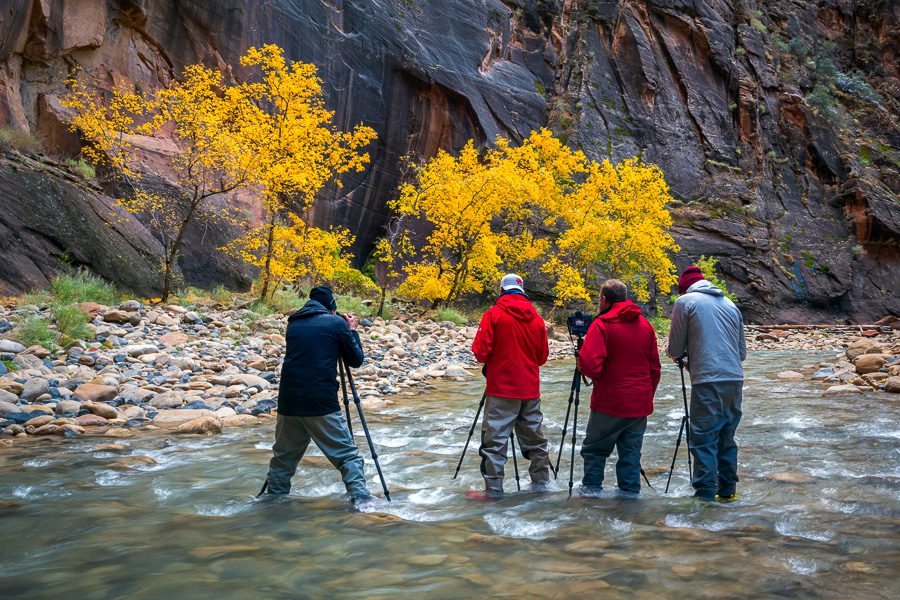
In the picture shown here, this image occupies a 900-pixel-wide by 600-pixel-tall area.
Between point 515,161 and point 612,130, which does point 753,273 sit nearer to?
point 612,130

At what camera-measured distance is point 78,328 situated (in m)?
10.9

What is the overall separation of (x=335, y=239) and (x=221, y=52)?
34.0ft

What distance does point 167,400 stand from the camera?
29.0 feet

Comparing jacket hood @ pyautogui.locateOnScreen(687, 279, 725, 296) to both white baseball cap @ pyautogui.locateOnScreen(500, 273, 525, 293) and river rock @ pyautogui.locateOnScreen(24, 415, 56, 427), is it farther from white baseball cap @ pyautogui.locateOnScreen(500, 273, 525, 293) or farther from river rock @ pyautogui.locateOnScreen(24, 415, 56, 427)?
river rock @ pyautogui.locateOnScreen(24, 415, 56, 427)

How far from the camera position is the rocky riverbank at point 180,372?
795cm

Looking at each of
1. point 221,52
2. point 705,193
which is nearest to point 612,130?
point 705,193

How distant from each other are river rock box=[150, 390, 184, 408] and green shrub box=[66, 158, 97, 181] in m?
10.4

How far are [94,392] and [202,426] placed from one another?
184 centimetres

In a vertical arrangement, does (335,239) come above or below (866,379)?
above

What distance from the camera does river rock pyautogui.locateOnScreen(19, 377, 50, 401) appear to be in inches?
318

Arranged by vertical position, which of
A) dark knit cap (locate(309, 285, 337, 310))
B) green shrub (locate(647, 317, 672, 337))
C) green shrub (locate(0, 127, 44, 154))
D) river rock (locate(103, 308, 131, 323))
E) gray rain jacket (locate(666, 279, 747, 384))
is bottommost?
green shrub (locate(647, 317, 672, 337))

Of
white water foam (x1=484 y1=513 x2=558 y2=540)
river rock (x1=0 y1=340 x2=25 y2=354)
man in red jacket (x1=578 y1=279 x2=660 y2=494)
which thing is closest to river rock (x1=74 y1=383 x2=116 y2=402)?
river rock (x1=0 y1=340 x2=25 y2=354)

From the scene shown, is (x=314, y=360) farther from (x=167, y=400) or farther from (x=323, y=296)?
(x=167, y=400)

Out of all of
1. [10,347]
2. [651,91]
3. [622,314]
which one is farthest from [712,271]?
[10,347]
